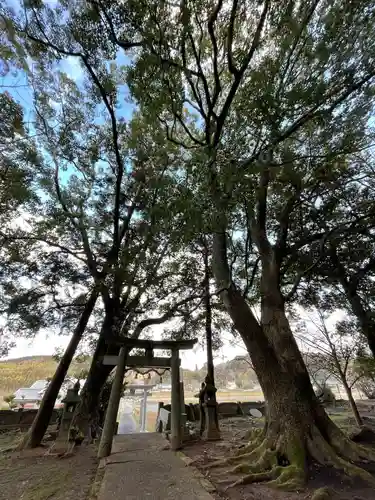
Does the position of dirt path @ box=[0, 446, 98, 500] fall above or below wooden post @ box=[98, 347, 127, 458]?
below

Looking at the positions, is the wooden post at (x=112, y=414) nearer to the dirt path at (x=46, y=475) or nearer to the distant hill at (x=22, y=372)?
the dirt path at (x=46, y=475)

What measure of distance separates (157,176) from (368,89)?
520 centimetres

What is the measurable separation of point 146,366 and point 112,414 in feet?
4.43

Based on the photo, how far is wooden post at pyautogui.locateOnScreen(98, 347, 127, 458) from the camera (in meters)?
5.58

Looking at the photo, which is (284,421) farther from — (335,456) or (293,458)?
(335,456)

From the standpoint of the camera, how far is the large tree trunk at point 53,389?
7.15m

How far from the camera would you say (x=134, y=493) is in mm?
3514

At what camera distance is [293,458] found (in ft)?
12.6

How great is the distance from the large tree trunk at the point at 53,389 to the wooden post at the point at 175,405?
10.7ft

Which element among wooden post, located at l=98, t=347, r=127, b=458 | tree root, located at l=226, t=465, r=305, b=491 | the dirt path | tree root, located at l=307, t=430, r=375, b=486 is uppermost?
wooden post, located at l=98, t=347, r=127, b=458

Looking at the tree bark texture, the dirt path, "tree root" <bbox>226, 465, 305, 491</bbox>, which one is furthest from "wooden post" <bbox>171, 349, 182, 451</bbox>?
"tree root" <bbox>226, 465, 305, 491</bbox>

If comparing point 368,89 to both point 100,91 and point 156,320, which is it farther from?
point 156,320

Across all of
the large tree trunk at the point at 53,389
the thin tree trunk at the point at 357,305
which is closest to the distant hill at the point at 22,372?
the large tree trunk at the point at 53,389

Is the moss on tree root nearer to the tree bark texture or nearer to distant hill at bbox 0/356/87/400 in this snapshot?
the tree bark texture
